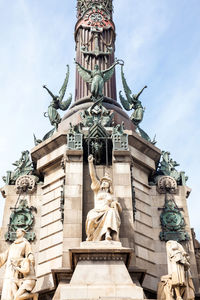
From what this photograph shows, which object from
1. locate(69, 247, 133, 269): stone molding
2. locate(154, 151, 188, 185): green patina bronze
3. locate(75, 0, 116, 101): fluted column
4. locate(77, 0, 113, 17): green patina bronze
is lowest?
locate(69, 247, 133, 269): stone molding

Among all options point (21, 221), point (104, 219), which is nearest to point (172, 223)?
point (104, 219)

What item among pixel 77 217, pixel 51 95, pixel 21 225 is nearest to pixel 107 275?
pixel 77 217

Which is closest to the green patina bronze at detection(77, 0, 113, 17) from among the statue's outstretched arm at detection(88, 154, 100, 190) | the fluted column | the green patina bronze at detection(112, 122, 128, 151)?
the fluted column

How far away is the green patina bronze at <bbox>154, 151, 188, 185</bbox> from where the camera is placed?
20203 mm

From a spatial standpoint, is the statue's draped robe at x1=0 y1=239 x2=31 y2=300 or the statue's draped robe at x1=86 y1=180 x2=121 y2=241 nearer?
the statue's draped robe at x1=0 y1=239 x2=31 y2=300

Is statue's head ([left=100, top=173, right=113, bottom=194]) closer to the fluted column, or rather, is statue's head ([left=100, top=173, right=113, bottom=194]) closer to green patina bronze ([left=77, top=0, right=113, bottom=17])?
the fluted column

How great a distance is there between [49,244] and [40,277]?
133 cm

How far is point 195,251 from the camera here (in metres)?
19.0

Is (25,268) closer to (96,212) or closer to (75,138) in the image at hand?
(96,212)

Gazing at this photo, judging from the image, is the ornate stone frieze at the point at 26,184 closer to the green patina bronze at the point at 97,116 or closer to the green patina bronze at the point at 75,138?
the green patina bronze at the point at 75,138

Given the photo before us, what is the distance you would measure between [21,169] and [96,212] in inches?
247

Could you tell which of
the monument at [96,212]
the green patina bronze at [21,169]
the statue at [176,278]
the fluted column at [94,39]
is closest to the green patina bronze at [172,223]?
the monument at [96,212]

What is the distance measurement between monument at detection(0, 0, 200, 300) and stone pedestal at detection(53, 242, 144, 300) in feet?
0.10

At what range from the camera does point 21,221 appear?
1848cm
